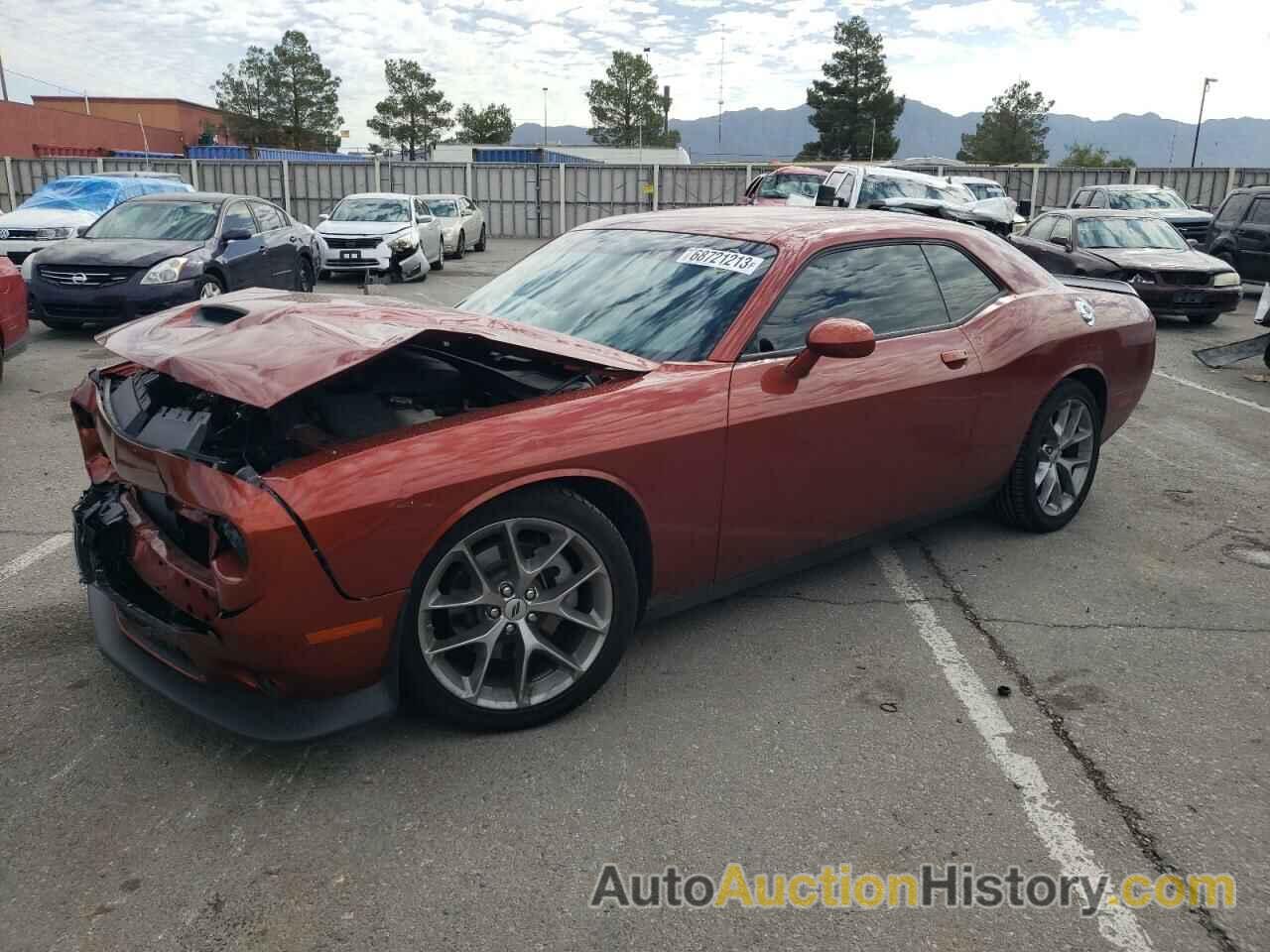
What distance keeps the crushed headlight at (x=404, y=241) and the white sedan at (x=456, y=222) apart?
108 inches

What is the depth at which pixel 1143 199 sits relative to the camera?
1909 cm

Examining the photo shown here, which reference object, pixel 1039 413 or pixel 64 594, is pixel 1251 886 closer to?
pixel 1039 413

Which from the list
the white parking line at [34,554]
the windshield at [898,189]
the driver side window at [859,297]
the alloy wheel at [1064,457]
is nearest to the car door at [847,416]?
the driver side window at [859,297]

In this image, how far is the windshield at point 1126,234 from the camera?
1296 centimetres

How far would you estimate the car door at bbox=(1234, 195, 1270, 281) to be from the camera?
49.4 ft

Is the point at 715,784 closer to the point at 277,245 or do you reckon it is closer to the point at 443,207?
the point at 277,245

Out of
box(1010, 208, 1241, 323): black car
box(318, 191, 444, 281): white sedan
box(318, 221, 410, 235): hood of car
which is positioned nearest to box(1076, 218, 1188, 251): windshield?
box(1010, 208, 1241, 323): black car

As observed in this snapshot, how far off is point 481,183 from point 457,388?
27.4 meters

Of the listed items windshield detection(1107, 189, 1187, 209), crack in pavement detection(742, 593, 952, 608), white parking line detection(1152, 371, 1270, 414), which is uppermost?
windshield detection(1107, 189, 1187, 209)

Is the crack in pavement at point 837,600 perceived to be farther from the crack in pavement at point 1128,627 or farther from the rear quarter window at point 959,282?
the rear quarter window at point 959,282

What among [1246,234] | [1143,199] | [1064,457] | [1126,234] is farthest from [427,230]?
[1064,457]

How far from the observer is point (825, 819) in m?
2.59

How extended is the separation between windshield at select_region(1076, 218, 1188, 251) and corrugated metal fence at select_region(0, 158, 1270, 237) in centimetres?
1550

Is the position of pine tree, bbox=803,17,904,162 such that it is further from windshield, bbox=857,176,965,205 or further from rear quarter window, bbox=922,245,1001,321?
rear quarter window, bbox=922,245,1001,321
